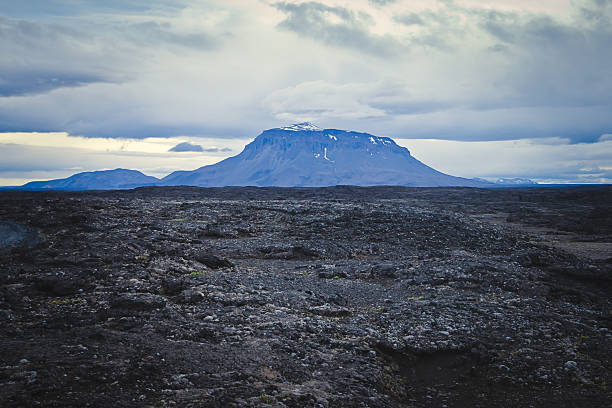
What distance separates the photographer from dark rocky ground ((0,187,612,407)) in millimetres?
9000

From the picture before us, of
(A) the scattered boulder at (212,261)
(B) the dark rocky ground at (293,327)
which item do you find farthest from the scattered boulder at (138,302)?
(A) the scattered boulder at (212,261)

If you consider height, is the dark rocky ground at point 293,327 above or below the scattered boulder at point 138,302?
below

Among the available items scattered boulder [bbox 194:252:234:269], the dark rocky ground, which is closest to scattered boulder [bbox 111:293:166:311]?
the dark rocky ground

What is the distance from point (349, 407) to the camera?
8836 mm

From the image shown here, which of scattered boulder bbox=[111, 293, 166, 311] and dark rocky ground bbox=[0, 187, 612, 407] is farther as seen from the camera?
scattered boulder bbox=[111, 293, 166, 311]

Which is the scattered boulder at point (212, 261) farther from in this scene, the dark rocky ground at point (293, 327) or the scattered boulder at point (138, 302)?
the scattered boulder at point (138, 302)

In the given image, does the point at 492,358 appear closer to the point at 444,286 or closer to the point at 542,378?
the point at 542,378

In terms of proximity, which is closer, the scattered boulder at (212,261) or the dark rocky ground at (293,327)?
the dark rocky ground at (293,327)

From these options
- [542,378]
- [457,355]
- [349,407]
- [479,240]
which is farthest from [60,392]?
[479,240]

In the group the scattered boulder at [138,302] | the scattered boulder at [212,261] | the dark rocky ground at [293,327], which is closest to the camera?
the dark rocky ground at [293,327]

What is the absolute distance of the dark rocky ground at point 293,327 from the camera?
9000mm

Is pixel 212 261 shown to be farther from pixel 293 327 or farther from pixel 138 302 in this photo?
pixel 293 327

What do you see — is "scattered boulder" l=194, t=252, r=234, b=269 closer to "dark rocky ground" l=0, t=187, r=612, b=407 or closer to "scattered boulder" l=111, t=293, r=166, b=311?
"dark rocky ground" l=0, t=187, r=612, b=407

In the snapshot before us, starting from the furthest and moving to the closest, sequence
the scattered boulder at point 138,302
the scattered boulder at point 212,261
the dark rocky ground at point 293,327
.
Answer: the scattered boulder at point 212,261, the scattered boulder at point 138,302, the dark rocky ground at point 293,327
